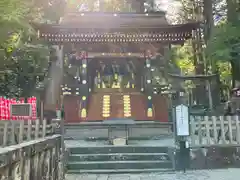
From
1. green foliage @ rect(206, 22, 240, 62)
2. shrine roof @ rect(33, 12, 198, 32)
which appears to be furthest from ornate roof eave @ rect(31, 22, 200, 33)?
green foliage @ rect(206, 22, 240, 62)

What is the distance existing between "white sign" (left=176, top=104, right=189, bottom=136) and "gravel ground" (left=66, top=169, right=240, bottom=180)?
1.05 m

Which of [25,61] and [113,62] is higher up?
[25,61]

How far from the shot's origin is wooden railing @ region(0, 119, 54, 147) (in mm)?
7309

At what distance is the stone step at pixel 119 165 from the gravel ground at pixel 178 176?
49 centimetres

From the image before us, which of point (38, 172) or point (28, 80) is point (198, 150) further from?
point (28, 80)

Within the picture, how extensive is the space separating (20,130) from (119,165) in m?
2.78

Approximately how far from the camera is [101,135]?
1210 centimetres

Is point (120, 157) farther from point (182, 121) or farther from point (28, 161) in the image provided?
point (28, 161)

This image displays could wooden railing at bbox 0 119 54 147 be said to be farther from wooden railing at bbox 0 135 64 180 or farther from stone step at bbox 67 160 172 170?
wooden railing at bbox 0 135 64 180

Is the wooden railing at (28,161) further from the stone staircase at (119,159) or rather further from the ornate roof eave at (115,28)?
the ornate roof eave at (115,28)

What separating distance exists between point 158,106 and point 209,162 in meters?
5.77

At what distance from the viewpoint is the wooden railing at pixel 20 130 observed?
731cm

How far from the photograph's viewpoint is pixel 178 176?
716cm

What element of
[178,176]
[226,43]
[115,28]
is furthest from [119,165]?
[226,43]
